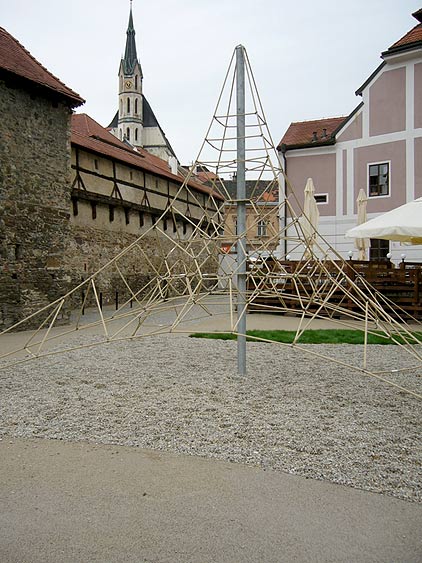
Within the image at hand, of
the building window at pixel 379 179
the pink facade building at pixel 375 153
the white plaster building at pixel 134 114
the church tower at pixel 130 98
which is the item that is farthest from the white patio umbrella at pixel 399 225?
the church tower at pixel 130 98

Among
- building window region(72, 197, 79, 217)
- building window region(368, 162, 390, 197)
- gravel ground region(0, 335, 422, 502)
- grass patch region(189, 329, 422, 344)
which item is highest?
building window region(368, 162, 390, 197)

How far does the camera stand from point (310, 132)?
2059cm

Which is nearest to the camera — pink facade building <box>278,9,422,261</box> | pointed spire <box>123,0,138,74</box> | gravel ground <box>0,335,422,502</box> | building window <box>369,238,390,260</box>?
gravel ground <box>0,335,422,502</box>

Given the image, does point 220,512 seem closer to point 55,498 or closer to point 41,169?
point 55,498

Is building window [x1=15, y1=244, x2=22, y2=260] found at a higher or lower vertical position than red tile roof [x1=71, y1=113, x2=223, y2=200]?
lower

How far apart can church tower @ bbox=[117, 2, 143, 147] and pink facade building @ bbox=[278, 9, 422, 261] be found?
37.7 meters

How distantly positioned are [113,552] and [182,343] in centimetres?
675

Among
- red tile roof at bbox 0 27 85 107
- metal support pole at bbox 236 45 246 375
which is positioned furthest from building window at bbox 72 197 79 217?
metal support pole at bbox 236 45 246 375

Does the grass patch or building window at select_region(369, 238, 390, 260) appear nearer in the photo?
the grass patch

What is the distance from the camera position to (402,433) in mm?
4059

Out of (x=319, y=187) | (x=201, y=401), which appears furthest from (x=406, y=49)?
(x=201, y=401)

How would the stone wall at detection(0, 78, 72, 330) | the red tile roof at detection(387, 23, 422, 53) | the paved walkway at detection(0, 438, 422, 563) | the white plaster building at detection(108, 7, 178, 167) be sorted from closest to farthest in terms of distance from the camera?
the paved walkway at detection(0, 438, 422, 563)
the stone wall at detection(0, 78, 72, 330)
the red tile roof at detection(387, 23, 422, 53)
the white plaster building at detection(108, 7, 178, 167)

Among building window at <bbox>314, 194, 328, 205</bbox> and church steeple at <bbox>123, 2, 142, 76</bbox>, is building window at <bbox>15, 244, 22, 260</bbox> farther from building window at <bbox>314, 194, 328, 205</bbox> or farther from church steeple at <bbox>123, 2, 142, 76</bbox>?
church steeple at <bbox>123, 2, 142, 76</bbox>

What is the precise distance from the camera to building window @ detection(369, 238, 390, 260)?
17578mm
